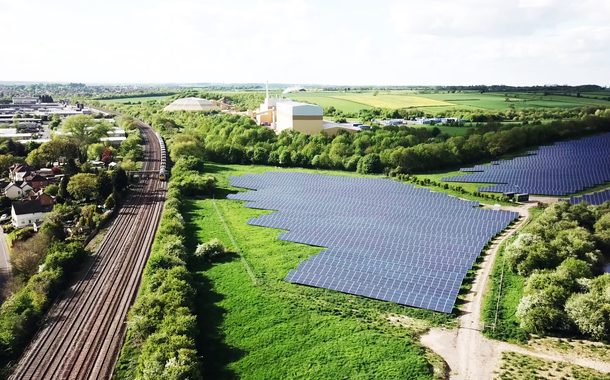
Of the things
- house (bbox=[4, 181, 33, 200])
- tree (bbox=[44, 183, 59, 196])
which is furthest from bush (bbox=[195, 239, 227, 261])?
house (bbox=[4, 181, 33, 200])

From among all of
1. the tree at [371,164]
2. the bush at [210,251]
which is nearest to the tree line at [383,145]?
the tree at [371,164]

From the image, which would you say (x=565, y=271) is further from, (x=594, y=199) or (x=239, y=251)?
(x=239, y=251)

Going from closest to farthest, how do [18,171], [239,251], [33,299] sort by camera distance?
1. [33,299]
2. [239,251]
3. [18,171]

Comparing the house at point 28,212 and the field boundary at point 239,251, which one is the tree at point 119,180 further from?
the field boundary at point 239,251

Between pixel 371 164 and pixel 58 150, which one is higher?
pixel 58 150

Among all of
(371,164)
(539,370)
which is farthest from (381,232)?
(371,164)

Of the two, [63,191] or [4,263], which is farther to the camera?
[63,191]
